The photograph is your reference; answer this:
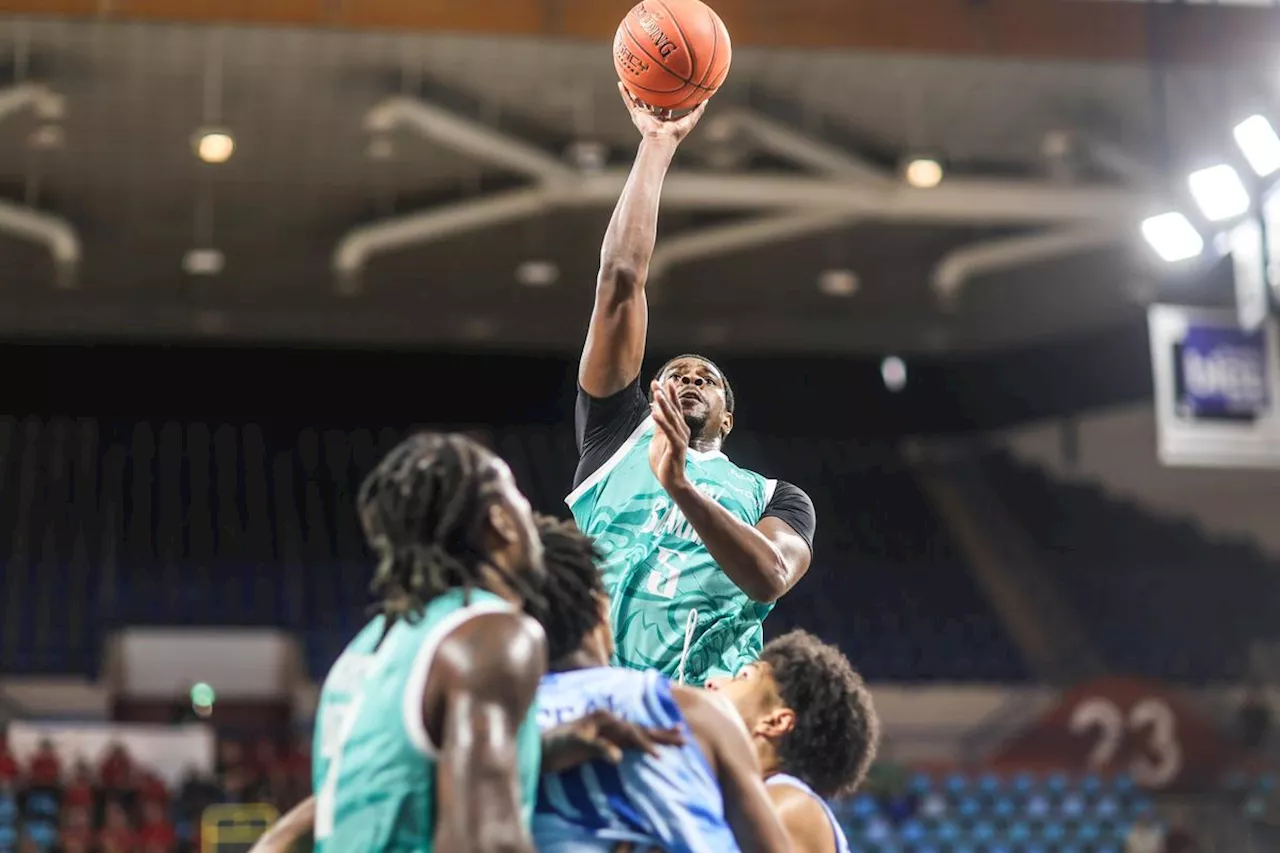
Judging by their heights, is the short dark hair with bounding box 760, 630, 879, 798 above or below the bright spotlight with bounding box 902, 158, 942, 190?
below

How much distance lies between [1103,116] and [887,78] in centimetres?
238

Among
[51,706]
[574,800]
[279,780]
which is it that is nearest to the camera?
[574,800]

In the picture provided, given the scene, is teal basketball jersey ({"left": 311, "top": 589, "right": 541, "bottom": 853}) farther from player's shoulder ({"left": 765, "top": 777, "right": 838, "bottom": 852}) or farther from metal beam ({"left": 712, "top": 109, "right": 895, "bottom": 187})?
metal beam ({"left": 712, "top": 109, "right": 895, "bottom": 187})

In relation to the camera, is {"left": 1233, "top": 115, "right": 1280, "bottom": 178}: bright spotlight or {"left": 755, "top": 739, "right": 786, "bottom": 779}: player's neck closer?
{"left": 755, "top": 739, "right": 786, "bottom": 779}: player's neck

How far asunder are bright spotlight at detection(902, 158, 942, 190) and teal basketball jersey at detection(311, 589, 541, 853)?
13363mm

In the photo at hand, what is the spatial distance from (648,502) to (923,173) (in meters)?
12.1

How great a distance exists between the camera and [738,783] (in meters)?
2.96

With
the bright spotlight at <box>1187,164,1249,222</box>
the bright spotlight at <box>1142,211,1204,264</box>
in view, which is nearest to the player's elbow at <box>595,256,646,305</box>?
the bright spotlight at <box>1187,164,1249,222</box>

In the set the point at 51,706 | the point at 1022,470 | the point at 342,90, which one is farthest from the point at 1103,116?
the point at 51,706

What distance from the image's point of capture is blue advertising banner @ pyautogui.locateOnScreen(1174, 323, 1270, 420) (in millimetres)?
11578

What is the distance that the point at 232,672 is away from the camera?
57.3ft

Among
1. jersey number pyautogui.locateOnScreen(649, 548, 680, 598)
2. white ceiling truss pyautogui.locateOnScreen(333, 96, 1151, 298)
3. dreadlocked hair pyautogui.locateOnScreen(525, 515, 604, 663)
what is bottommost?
dreadlocked hair pyautogui.locateOnScreen(525, 515, 604, 663)

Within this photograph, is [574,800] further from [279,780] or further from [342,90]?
[342,90]

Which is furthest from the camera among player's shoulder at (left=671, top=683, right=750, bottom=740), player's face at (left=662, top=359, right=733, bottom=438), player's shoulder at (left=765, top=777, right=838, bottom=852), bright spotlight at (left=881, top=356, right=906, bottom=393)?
bright spotlight at (left=881, top=356, right=906, bottom=393)
